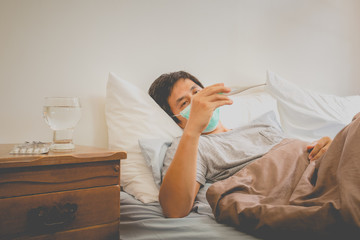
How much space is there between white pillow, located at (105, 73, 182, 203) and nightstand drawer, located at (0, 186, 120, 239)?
335 mm

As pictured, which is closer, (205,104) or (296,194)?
(296,194)

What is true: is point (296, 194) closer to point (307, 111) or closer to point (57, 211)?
point (57, 211)

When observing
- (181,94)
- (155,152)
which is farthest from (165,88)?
(155,152)

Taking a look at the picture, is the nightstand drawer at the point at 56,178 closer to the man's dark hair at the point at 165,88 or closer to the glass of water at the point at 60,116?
the glass of water at the point at 60,116

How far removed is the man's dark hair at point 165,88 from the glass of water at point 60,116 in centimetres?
52

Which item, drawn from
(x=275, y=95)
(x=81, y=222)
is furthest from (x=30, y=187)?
(x=275, y=95)

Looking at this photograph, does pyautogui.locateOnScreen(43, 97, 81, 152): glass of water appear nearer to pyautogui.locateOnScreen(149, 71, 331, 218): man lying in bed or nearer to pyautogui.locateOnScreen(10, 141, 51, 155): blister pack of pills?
pyautogui.locateOnScreen(10, 141, 51, 155): blister pack of pills

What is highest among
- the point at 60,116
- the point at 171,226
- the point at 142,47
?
the point at 142,47

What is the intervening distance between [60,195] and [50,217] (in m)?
0.05

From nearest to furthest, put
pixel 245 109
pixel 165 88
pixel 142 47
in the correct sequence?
pixel 165 88, pixel 142 47, pixel 245 109

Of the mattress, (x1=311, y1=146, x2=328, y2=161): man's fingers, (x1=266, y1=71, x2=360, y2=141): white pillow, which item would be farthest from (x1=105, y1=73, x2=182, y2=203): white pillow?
(x1=266, y1=71, x2=360, y2=141): white pillow

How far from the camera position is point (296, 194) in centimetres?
63

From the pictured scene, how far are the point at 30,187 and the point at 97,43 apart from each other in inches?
31.0

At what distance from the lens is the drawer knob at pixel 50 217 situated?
1.94 ft
